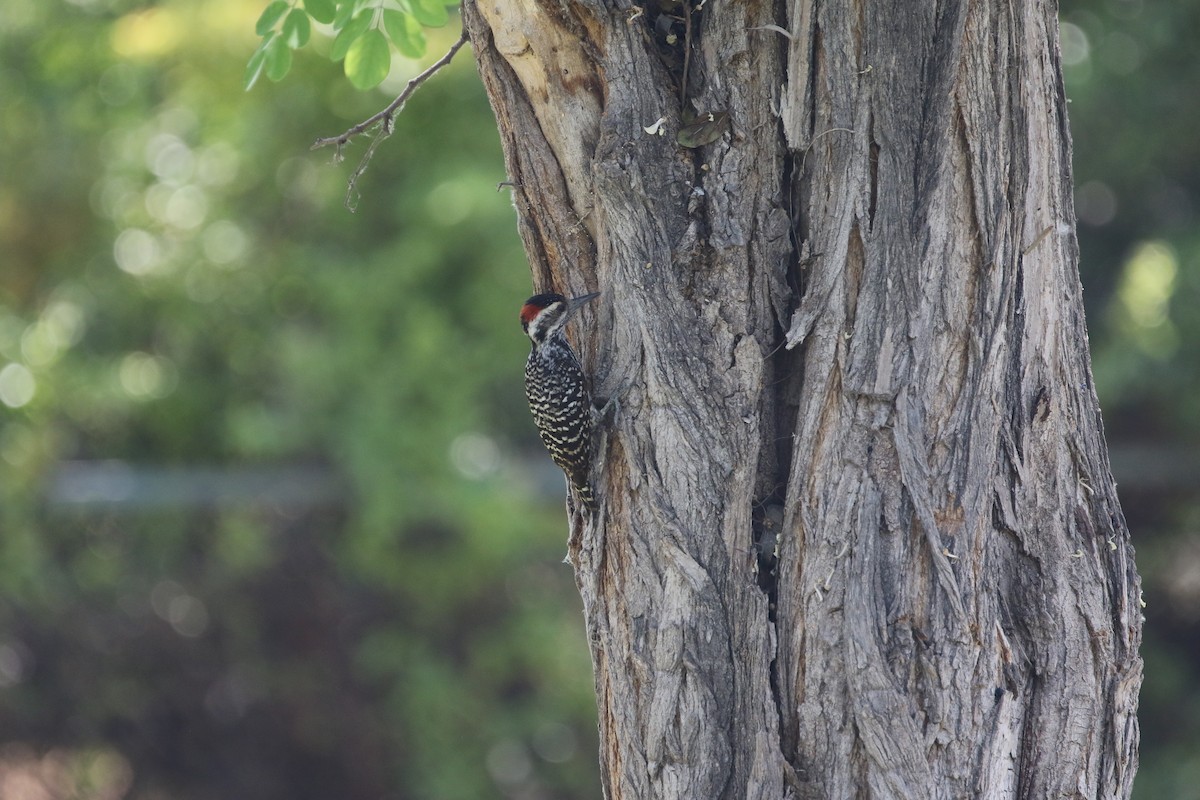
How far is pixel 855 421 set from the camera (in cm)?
337

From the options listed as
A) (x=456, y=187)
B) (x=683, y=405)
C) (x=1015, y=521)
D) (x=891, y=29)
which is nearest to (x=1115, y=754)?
(x=1015, y=521)

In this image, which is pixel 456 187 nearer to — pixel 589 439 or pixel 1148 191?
pixel 1148 191

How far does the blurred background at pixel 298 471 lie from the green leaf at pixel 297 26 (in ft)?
17.3

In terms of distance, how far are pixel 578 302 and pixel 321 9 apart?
4.06 ft

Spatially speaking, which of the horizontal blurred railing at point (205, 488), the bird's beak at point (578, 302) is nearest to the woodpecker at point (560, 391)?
the bird's beak at point (578, 302)

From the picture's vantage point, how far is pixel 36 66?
428 inches

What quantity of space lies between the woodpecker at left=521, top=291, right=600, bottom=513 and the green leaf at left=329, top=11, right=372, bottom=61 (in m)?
1.00

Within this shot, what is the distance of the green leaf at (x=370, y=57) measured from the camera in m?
4.12

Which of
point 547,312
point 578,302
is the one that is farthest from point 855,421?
point 547,312

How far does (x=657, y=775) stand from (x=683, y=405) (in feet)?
3.29

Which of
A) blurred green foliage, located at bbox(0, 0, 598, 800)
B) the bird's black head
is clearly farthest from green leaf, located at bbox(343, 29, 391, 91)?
blurred green foliage, located at bbox(0, 0, 598, 800)

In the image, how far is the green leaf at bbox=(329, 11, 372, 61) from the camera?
4.13m

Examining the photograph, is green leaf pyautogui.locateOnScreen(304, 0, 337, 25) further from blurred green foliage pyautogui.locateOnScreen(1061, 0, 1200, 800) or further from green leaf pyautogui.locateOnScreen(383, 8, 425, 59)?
blurred green foliage pyautogui.locateOnScreen(1061, 0, 1200, 800)

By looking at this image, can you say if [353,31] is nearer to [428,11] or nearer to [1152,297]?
[428,11]
